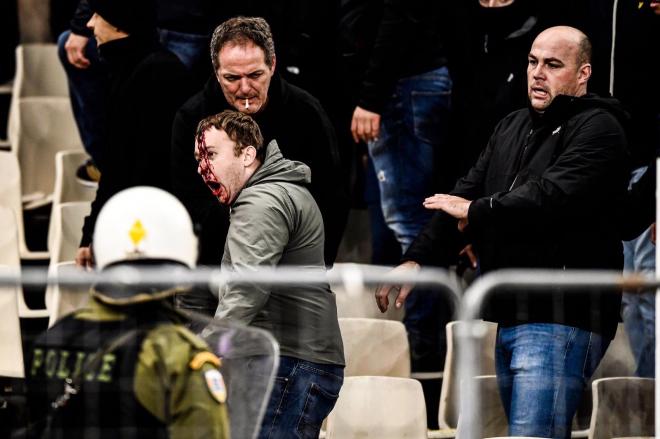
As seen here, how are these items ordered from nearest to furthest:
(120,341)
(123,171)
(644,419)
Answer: (120,341)
(644,419)
(123,171)

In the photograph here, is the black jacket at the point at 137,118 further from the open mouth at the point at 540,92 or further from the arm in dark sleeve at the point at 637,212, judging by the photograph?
the arm in dark sleeve at the point at 637,212

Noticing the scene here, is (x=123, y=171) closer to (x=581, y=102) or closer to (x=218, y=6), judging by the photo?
(x=218, y=6)

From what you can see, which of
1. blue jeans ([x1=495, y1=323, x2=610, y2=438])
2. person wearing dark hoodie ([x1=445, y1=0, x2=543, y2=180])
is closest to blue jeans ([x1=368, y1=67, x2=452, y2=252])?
person wearing dark hoodie ([x1=445, y1=0, x2=543, y2=180])

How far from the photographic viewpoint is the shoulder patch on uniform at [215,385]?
387 cm

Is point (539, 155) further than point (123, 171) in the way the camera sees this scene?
No

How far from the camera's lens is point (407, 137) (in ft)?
23.2

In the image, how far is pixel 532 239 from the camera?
18.5 ft

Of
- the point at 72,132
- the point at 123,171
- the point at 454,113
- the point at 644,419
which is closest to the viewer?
the point at 644,419

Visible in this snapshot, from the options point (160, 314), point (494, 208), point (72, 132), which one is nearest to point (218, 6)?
point (72, 132)

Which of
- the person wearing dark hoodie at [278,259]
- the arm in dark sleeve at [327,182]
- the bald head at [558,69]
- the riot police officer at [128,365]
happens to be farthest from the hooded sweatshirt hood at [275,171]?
the riot police officer at [128,365]

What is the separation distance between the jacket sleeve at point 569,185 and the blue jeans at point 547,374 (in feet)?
1.33

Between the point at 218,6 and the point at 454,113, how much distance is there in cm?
126

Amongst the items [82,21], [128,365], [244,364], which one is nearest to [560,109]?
[244,364]

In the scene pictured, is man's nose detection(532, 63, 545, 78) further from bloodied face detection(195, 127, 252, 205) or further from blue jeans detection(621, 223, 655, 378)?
bloodied face detection(195, 127, 252, 205)
